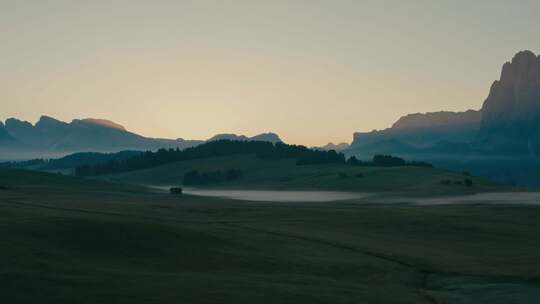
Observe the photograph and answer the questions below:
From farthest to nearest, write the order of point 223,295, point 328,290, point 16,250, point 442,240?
point 442,240 < point 16,250 < point 328,290 < point 223,295

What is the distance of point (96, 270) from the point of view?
48.2 m

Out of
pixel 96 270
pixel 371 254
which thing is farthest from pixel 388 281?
pixel 96 270

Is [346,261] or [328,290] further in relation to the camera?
[346,261]

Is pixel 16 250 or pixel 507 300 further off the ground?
pixel 16 250

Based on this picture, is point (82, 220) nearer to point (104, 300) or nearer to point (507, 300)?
point (104, 300)

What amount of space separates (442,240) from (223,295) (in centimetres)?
5021

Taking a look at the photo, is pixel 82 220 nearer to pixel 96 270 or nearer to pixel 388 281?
Result: pixel 96 270

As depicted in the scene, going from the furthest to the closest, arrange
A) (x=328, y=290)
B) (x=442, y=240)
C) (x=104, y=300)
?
(x=442, y=240)
(x=328, y=290)
(x=104, y=300)

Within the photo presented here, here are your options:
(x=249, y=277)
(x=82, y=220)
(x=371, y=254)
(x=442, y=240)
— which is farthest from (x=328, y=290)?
(x=442, y=240)

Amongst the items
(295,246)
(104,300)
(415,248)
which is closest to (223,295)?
(104,300)

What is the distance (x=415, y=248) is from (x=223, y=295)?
37.9m

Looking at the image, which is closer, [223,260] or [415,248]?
[223,260]

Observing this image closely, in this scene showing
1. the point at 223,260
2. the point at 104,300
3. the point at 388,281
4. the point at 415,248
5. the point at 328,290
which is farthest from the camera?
the point at 415,248

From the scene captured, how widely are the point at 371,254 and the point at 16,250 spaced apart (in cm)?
3383
